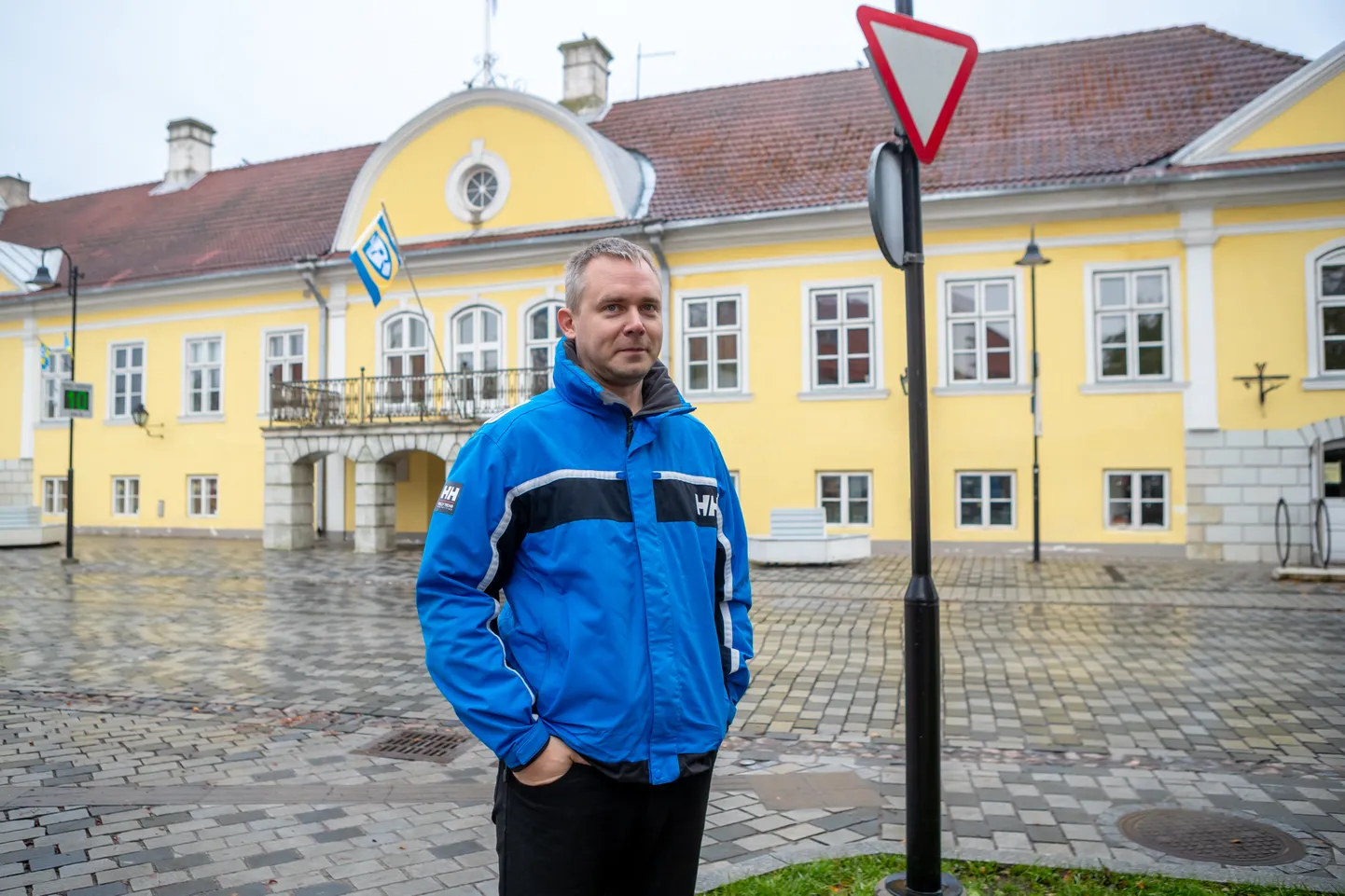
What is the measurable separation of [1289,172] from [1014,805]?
15258 millimetres

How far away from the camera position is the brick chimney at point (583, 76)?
25.2m

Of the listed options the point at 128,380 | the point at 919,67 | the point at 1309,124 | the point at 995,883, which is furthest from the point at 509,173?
the point at 995,883

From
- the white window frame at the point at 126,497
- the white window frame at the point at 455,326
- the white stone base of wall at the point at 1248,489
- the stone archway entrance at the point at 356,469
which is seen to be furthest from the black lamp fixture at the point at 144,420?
the white stone base of wall at the point at 1248,489

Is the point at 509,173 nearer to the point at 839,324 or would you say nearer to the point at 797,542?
the point at 839,324

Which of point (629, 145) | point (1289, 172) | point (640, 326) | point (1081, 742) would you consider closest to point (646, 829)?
point (640, 326)

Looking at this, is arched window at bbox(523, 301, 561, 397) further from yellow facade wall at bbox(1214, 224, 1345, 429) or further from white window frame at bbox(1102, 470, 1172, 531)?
yellow facade wall at bbox(1214, 224, 1345, 429)

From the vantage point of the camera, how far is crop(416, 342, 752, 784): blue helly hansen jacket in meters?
2.19

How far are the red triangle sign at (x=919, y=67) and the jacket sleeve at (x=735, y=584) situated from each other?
62.3 inches

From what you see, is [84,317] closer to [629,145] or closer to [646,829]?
[629,145]

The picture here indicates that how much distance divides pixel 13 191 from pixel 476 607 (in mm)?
41080

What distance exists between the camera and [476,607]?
7.38 feet

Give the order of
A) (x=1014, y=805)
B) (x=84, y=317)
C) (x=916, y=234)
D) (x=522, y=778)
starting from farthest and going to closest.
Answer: (x=84, y=317), (x=1014, y=805), (x=916, y=234), (x=522, y=778)

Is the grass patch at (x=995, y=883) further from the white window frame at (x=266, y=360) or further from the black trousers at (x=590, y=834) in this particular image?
the white window frame at (x=266, y=360)

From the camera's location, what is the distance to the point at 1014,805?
4.73m
